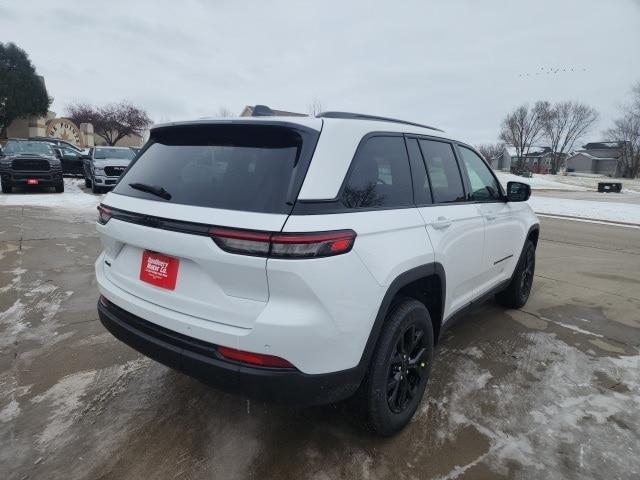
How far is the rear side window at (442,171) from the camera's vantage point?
9.53 ft

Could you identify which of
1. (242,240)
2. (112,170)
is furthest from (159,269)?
(112,170)

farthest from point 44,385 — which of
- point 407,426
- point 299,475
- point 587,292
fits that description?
point 587,292

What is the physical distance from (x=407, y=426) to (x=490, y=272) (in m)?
1.61

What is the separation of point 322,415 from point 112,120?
56.6 meters

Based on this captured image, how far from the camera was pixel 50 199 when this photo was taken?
512 inches

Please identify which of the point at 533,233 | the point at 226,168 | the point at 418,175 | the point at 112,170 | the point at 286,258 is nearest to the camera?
the point at 286,258

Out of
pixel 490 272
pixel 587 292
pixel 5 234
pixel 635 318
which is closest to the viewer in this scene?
pixel 490 272

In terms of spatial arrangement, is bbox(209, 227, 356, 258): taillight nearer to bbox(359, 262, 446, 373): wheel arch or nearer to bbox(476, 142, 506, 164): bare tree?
bbox(359, 262, 446, 373): wheel arch

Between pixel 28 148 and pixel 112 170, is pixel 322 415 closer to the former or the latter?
pixel 112 170

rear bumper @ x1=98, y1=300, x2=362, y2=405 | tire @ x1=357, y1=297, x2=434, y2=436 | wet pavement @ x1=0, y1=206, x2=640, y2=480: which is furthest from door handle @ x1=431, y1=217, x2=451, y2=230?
wet pavement @ x1=0, y1=206, x2=640, y2=480

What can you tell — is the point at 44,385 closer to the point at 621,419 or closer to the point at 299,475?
the point at 299,475

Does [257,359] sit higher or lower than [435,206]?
lower

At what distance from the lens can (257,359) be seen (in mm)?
1944

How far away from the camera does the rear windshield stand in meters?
1.99
